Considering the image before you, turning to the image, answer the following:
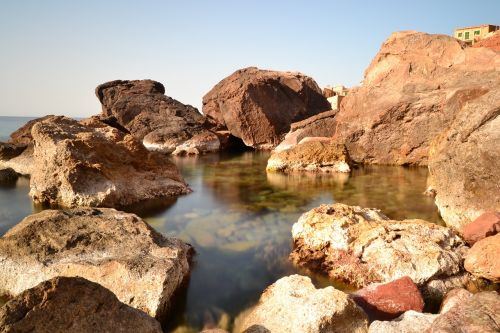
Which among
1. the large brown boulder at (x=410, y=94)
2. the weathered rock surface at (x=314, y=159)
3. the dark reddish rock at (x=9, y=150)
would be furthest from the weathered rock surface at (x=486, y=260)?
the dark reddish rock at (x=9, y=150)

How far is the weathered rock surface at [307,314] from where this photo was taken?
153 inches

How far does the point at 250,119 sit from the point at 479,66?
14.7 meters

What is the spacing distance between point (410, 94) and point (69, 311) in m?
16.6

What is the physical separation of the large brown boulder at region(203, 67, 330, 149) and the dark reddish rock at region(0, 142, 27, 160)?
552 inches

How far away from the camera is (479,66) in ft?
50.3

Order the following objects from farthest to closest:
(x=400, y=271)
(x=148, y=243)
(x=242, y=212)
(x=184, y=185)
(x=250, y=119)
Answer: (x=250, y=119) < (x=184, y=185) < (x=242, y=212) < (x=148, y=243) < (x=400, y=271)

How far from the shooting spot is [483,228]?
6.20 meters

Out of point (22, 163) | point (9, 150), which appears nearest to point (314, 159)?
point (22, 163)

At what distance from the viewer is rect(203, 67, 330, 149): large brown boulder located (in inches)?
1049

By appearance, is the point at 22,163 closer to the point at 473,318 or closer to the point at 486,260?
the point at 486,260

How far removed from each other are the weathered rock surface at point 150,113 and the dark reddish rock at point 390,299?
21435 millimetres

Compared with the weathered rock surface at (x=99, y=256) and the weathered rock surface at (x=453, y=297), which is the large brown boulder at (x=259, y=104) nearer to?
the weathered rock surface at (x=99, y=256)

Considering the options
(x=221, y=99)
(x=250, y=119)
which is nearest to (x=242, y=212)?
(x=250, y=119)

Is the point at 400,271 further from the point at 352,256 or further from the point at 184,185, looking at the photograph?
the point at 184,185
